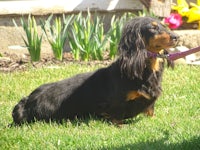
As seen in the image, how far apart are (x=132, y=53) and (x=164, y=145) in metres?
1.12

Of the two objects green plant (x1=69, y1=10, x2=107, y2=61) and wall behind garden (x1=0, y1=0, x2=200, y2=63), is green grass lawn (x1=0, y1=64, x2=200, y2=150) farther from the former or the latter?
wall behind garden (x1=0, y1=0, x2=200, y2=63)

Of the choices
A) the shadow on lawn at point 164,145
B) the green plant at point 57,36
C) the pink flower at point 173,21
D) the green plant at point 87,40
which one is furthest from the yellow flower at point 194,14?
the shadow on lawn at point 164,145

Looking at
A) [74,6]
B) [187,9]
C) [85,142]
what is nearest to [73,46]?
[74,6]

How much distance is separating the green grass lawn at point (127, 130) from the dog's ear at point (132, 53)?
20.4 inches

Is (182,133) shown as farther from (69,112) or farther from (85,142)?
(69,112)

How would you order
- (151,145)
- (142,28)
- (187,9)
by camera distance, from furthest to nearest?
1. (187,9)
2. (142,28)
3. (151,145)

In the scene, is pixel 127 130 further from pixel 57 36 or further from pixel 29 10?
pixel 29 10

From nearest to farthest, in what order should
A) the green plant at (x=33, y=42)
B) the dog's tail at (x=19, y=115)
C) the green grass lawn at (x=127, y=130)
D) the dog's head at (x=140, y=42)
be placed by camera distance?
1. the green grass lawn at (x=127, y=130)
2. the dog's head at (x=140, y=42)
3. the dog's tail at (x=19, y=115)
4. the green plant at (x=33, y=42)

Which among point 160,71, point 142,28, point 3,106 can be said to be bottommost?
point 3,106

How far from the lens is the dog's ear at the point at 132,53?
498 centimetres

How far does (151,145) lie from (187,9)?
4.80m

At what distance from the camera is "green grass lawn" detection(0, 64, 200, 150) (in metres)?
4.37

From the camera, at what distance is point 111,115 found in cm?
523

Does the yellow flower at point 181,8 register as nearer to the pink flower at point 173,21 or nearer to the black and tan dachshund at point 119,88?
the pink flower at point 173,21
